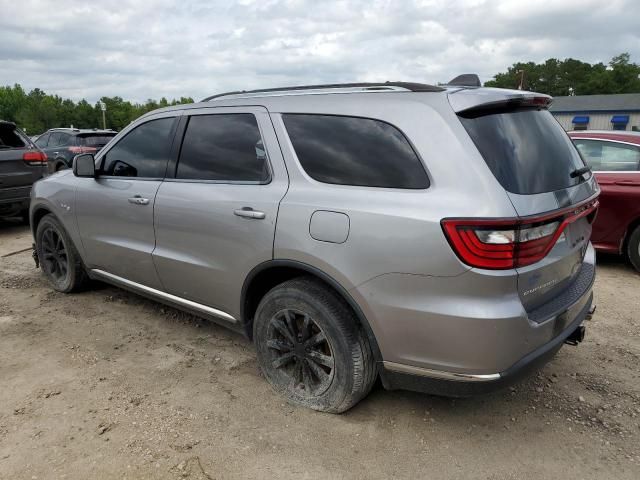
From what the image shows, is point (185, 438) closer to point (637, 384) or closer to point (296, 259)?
point (296, 259)

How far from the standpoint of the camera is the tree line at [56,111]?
74.2 m

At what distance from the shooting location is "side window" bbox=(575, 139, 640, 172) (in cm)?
569

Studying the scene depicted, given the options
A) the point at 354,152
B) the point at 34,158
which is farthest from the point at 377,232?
the point at 34,158

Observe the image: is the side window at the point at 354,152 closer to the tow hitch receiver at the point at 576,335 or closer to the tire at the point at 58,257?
the tow hitch receiver at the point at 576,335

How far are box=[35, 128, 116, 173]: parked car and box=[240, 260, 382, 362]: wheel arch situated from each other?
11.9 metres

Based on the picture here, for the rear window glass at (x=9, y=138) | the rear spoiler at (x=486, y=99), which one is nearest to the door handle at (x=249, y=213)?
the rear spoiler at (x=486, y=99)

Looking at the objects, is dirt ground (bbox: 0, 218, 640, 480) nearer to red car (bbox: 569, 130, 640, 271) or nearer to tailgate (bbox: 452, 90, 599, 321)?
tailgate (bbox: 452, 90, 599, 321)

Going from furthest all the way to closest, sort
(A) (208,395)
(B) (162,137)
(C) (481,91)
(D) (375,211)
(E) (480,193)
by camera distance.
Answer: (B) (162,137)
(A) (208,395)
(C) (481,91)
(D) (375,211)
(E) (480,193)

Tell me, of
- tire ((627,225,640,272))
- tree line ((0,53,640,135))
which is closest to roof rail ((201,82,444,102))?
tire ((627,225,640,272))

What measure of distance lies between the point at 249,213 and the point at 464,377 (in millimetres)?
1469

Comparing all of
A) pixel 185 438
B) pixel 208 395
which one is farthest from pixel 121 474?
pixel 208 395

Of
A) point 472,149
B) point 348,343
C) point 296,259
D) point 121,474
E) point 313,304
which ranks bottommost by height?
point 121,474

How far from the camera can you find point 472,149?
2.32 metres

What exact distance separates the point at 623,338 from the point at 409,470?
8.05 ft
